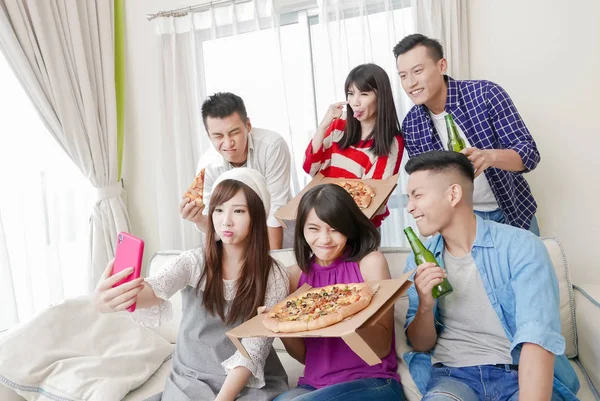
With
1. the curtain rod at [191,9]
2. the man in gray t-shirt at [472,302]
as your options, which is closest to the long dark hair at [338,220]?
the man in gray t-shirt at [472,302]

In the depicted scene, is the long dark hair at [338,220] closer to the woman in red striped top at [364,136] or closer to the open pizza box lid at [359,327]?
the open pizza box lid at [359,327]

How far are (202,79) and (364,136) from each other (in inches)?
64.4

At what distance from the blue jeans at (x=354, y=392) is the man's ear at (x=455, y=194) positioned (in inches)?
25.3

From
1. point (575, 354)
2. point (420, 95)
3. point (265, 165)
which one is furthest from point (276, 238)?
point (575, 354)

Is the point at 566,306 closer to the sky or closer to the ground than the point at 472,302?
closer to the ground

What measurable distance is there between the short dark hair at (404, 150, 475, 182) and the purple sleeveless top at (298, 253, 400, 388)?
43 centimetres

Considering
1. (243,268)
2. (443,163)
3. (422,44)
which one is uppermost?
(422,44)

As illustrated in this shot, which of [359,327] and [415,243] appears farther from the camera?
[415,243]

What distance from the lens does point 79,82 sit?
144 inches

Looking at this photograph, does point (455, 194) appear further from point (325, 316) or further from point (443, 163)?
point (325, 316)

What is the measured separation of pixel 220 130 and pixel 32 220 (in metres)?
1.73

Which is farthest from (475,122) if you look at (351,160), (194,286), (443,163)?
(194,286)

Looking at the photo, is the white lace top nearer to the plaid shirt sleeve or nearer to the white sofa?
the white sofa

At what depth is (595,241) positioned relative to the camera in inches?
117
